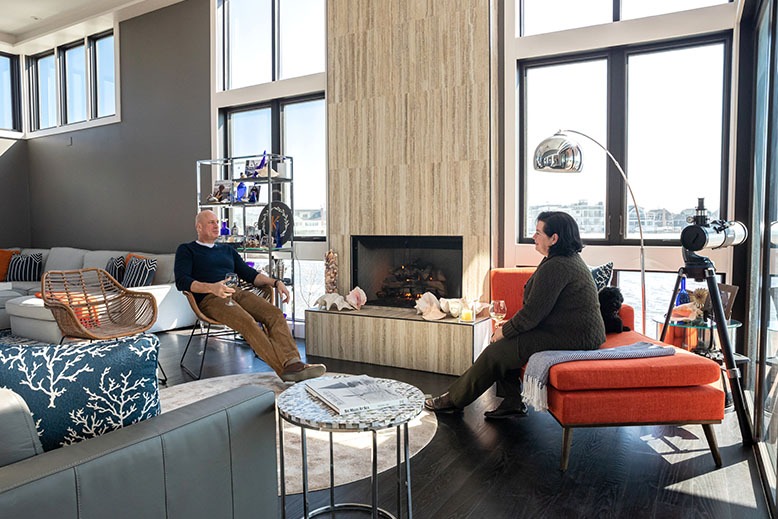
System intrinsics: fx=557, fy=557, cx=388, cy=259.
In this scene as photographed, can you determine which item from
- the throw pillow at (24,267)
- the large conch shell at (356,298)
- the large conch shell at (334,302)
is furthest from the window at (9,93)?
the large conch shell at (356,298)

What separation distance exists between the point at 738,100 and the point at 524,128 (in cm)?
151

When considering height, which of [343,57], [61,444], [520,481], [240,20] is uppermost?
[240,20]

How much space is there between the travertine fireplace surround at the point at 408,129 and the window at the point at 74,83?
4111 mm

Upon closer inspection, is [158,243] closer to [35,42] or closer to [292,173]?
[292,173]

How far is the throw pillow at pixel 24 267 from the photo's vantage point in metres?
7.10

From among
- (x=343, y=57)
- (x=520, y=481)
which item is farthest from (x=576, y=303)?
(x=343, y=57)

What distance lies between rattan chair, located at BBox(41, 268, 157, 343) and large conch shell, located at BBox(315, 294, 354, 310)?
1402 mm

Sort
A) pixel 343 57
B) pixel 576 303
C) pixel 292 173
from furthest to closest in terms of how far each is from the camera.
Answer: pixel 292 173
pixel 343 57
pixel 576 303

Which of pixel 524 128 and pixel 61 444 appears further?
pixel 524 128

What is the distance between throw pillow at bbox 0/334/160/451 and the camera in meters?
1.26

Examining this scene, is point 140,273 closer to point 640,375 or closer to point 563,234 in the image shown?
point 563,234

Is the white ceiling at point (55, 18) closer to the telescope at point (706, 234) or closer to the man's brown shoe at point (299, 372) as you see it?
the man's brown shoe at point (299, 372)

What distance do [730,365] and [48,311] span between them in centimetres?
546

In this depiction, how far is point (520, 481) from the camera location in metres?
2.45
